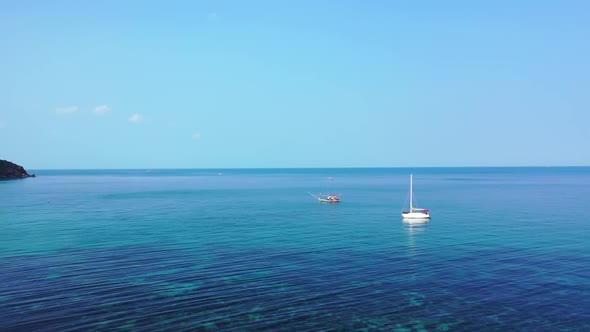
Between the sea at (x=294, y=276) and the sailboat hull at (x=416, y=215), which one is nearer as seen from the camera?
the sea at (x=294, y=276)

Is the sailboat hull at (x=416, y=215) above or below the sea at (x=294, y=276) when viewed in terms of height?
above

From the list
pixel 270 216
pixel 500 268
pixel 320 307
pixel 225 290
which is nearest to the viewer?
pixel 320 307

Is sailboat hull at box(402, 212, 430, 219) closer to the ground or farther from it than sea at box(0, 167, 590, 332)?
farther from it

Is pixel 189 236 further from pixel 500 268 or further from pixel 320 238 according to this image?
pixel 500 268

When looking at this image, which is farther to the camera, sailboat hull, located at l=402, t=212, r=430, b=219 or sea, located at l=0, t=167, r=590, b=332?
sailboat hull, located at l=402, t=212, r=430, b=219

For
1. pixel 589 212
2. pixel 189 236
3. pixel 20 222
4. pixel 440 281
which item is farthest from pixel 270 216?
pixel 589 212

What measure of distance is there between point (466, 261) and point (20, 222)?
71235mm

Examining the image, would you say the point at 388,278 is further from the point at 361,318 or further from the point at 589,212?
the point at 589,212

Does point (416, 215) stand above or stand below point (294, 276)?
above

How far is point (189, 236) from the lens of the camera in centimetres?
5903

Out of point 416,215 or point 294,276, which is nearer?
point 294,276

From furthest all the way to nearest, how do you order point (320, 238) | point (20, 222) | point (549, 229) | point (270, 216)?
1. point (270, 216)
2. point (20, 222)
3. point (549, 229)
4. point (320, 238)

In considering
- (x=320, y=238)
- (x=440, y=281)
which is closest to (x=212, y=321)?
(x=440, y=281)

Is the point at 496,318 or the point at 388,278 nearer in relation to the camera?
the point at 496,318
